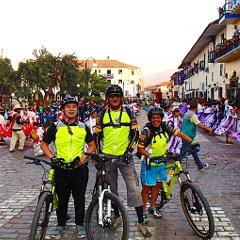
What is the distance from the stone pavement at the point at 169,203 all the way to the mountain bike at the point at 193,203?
15 centimetres

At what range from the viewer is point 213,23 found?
1121 inches

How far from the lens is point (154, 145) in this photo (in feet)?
18.3

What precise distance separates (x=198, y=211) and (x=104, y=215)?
4.32 feet

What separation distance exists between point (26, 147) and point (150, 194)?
938 cm

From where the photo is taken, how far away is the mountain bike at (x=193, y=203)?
483 centimetres

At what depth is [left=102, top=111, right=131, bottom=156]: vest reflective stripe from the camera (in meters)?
5.09

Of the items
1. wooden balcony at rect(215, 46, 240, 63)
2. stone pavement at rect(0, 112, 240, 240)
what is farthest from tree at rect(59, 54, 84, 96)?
stone pavement at rect(0, 112, 240, 240)

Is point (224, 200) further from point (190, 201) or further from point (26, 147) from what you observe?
point (26, 147)

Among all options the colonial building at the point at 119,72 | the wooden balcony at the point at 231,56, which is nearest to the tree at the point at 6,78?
the wooden balcony at the point at 231,56

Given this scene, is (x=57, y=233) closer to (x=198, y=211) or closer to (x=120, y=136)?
(x=120, y=136)

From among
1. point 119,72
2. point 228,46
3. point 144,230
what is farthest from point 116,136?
point 119,72

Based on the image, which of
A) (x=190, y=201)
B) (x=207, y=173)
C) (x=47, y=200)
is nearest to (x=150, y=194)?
(x=190, y=201)

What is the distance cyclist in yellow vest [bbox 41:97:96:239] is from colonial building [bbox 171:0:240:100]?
18973 mm

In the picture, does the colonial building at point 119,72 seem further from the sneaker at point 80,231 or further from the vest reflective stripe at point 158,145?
the sneaker at point 80,231
